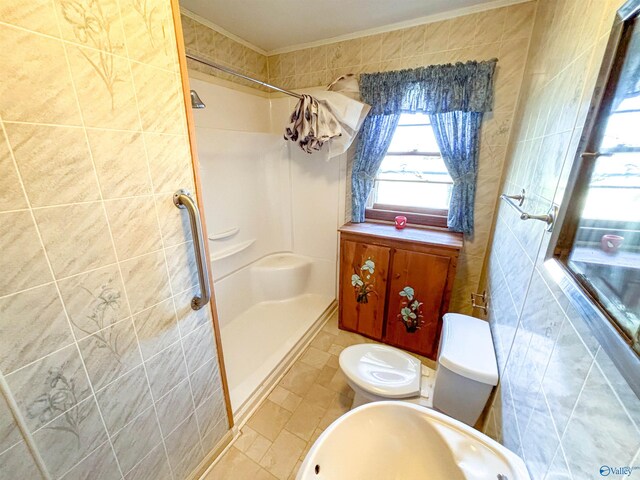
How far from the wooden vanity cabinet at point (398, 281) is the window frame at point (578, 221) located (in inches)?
39.9

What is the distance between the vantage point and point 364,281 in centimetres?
196

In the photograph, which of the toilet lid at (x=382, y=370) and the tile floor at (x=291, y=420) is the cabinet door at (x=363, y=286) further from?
the toilet lid at (x=382, y=370)

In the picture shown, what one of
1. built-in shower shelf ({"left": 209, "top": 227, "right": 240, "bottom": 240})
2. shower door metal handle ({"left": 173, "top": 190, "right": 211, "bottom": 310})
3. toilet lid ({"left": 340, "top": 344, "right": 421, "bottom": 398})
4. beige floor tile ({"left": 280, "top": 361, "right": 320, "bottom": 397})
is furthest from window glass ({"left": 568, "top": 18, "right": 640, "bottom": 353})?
built-in shower shelf ({"left": 209, "top": 227, "right": 240, "bottom": 240})

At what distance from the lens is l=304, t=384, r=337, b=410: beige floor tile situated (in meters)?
1.57

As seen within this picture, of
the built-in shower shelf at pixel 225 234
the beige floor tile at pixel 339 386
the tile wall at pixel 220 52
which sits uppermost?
the tile wall at pixel 220 52

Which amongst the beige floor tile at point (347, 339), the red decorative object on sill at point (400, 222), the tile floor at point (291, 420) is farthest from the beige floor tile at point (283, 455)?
the red decorative object on sill at point (400, 222)

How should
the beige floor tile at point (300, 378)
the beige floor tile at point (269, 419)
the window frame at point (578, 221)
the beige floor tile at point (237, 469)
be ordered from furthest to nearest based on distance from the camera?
the beige floor tile at point (300, 378) < the beige floor tile at point (269, 419) < the beige floor tile at point (237, 469) < the window frame at point (578, 221)

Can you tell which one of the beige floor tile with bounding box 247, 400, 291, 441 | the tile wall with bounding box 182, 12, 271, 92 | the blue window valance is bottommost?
the beige floor tile with bounding box 247, 400, 291, 441

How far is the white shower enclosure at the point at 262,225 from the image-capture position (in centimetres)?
191

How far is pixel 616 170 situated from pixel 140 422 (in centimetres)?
153

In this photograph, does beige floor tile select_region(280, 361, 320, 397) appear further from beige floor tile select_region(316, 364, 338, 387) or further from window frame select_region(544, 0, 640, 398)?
window frame select_region(544, 0, 640, 398)

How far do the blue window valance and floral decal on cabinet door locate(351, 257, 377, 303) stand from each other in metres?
1.14

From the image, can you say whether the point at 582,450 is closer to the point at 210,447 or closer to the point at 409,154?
the point at 210,447

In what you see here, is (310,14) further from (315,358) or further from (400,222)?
(315,358)
